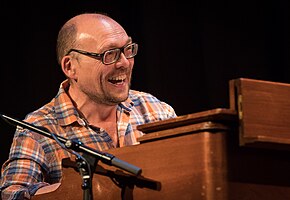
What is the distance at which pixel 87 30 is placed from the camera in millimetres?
3156

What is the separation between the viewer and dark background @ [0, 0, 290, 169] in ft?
12.8

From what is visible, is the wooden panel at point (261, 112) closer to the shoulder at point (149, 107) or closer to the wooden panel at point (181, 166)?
the wooden panel at point (181, 166)

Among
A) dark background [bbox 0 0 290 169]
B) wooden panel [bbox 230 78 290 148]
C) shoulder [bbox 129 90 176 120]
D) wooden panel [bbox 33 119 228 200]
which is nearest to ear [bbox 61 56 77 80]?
shoulder [bbox 129 90 176 120]

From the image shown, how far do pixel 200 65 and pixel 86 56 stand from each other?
4.19 feet

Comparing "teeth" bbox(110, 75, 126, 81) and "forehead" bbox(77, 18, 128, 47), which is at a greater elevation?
"forehead" bbox(77, 18, 128, 47)

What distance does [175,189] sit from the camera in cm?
204

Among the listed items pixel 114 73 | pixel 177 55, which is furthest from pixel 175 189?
pixel 177 55

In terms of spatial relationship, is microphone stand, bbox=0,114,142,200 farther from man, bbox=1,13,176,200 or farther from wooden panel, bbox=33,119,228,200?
man, bbox=1,13,176,200

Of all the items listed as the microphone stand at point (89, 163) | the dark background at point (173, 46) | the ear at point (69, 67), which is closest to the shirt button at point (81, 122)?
the ear at point (69, 67)

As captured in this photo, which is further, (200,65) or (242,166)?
(200,65)

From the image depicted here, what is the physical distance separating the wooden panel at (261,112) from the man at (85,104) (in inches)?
47.6

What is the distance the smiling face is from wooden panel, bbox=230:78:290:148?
1215 millimetres

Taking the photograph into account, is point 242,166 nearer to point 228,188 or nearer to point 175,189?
point 228,188

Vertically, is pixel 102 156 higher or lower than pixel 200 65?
lower
